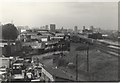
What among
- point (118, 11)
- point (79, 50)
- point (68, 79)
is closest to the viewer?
point (68, 79)

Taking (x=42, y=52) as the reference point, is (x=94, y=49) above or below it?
above

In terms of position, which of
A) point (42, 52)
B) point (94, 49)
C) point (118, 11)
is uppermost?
point (118, 11)

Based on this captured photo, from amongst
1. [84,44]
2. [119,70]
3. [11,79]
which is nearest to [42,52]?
[84,44]

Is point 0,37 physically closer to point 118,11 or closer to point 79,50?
point 79,50

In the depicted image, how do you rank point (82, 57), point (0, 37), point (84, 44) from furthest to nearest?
point (0, 37) → point (84, 44) → point (82, 57)

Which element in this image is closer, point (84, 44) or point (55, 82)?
point (55, 82)

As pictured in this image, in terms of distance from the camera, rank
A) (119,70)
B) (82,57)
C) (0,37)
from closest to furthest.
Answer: (119,70) → (82,57) → (0,37)

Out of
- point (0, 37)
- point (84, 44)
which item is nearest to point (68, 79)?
point (84, 44)

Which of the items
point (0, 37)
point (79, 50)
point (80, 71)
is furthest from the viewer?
point (0, 37)

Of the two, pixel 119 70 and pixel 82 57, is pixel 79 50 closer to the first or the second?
pixel 82 57
